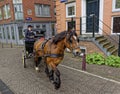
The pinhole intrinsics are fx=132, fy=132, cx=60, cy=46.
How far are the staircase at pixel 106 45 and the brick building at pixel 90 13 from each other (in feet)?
2.22

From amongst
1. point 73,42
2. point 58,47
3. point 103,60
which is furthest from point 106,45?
point 73,42

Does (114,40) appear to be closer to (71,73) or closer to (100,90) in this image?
(71,73)

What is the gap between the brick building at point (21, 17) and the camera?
62.9ft

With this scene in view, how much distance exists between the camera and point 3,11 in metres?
21.7

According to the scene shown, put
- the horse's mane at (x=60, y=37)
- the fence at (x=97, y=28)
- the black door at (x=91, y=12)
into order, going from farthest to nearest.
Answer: the black door at (x=91, y=12), the fence at (x=97, y=28), the horse's mane at (x=60, y=37)

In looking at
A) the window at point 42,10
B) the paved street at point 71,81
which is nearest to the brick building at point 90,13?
the paved street at point 71,81

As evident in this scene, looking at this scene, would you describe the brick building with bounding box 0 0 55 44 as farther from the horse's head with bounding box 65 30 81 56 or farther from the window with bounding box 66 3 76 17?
the horse's head with bounding box 65 30 81 56

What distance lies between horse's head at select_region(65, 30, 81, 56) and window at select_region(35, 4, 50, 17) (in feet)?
60.4

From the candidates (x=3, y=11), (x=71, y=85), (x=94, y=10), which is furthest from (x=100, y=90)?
(x=3, y=11)

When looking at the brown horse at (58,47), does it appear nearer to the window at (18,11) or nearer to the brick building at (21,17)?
the brick building at (21,17)

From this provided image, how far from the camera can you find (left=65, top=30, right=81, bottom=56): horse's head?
3547 mm

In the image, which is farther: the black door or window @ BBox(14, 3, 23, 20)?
window @ BBox(14, 3, 23, 20)

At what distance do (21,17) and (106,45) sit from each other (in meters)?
14.6

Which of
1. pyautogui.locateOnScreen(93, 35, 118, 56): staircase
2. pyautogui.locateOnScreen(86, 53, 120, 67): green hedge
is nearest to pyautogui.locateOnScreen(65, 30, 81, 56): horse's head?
pyautogui.locateOnScreen(86, 53, 120, 67): green hedge
